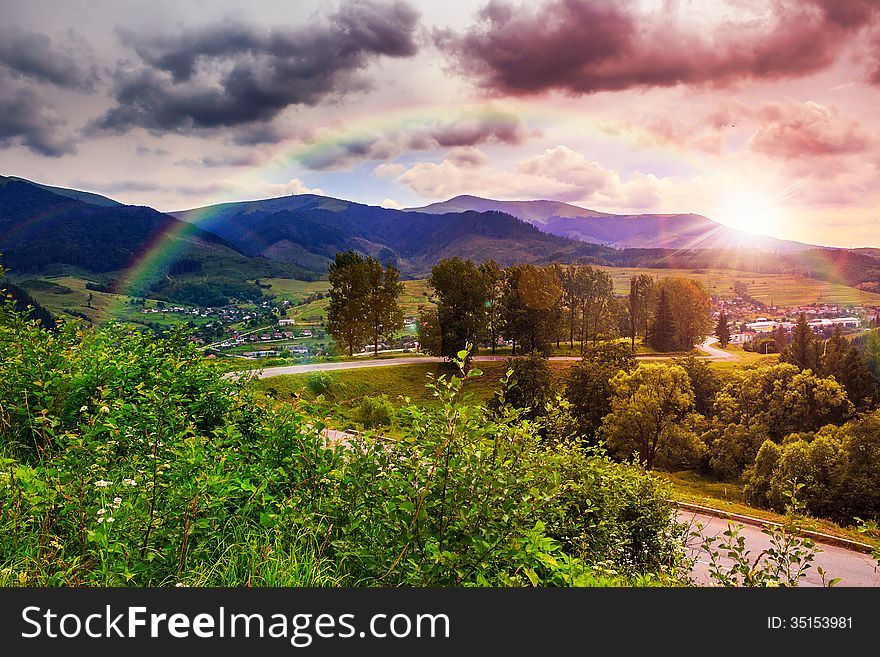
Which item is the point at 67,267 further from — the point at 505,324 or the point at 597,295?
the point at 597,295

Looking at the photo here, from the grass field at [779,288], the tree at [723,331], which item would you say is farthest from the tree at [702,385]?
the grass field at [779,288]

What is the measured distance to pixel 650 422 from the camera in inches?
1500

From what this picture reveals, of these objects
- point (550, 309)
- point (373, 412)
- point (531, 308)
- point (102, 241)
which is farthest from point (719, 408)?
point (102, 241)

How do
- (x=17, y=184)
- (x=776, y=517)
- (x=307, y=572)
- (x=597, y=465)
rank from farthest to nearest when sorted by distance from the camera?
1. (x=17, y=184)
2. (x=776, y=517)
3. (x=597, y=465)
4. (x=307, y=572)

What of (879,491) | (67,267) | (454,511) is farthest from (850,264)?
(67,267)

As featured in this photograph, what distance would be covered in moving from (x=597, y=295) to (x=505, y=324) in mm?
14043

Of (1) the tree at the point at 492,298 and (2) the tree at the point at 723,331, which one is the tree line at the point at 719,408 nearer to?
(1) the tree at the point at 492,298

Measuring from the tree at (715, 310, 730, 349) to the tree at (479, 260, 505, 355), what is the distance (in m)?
26.2

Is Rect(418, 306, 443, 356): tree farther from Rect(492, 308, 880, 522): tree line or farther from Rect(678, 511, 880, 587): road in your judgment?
Rect(678, 511, 880, 587): road

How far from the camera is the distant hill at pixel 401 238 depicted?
11975 cm

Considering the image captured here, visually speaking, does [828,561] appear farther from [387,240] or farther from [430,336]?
[387,240]

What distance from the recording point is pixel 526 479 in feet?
12.5

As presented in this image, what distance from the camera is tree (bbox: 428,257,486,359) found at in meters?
56.9

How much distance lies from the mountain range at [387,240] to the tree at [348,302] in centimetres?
3187
